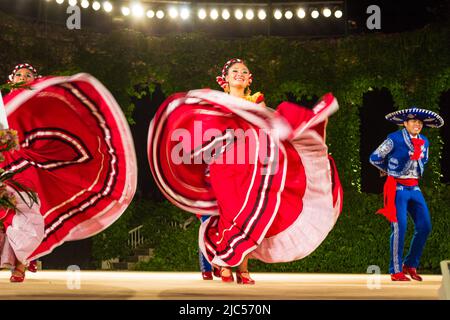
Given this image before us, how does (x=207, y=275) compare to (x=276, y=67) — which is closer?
(x=207, y=275)

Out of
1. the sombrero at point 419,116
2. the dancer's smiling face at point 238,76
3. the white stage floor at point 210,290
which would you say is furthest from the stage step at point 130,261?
the sombrero at point 419,116

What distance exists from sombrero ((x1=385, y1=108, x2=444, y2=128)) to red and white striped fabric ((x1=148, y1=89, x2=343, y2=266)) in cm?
80

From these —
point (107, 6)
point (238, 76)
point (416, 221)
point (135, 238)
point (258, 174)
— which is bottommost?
point (135, 238)

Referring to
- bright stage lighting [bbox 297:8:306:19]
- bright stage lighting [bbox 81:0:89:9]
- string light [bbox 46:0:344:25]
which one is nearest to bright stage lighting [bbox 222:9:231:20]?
string light [bbox 46:0:344:25]

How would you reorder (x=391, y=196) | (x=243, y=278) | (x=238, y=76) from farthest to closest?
1. (x=391, y=196)
2. (x=238, y=76)
3. (x=243, y=278)

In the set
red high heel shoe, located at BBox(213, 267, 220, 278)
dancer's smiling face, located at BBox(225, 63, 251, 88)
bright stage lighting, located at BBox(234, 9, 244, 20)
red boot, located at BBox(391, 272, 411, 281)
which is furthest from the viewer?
bright stage lighting, located at BBox(234, 9, 244, 20)

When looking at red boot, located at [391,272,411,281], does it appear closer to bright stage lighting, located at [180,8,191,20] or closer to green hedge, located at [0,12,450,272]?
green hedge, located at [0,12,450,272]

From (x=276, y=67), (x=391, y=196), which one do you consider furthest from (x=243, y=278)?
(x=276, y=67)

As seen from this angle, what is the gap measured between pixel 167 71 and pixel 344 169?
2312 mm

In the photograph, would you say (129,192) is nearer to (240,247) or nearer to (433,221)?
(240,247)

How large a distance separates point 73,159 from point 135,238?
12.6 ft

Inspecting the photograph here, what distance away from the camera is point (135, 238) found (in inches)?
381

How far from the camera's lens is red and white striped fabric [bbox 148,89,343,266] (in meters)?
5.29

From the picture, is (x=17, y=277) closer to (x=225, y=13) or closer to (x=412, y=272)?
(x=412, y=272)
